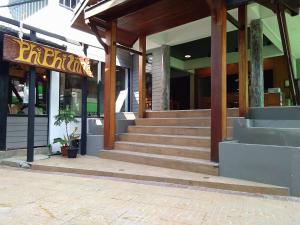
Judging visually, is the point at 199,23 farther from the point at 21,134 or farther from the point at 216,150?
the point at 21,134

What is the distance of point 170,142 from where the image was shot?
251 inches

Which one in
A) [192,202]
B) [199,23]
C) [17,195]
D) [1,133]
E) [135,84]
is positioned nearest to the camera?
[192,202]

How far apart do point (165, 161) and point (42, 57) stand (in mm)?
3506

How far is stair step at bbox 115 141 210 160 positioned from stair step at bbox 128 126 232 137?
0.49 metres

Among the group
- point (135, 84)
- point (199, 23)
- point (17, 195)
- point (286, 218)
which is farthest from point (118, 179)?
point (135, 84)

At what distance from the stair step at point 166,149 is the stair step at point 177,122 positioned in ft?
2.65

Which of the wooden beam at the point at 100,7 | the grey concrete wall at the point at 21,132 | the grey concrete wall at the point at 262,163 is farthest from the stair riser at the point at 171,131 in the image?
the wooden beam at the point at 100,7

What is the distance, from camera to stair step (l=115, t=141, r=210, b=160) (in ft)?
18.1

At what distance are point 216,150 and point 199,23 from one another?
433 centimetres

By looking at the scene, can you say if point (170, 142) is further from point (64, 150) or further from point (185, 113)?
point (64, 150)

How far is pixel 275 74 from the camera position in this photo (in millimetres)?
11172

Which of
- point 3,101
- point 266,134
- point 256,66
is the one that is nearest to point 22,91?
point 3,101

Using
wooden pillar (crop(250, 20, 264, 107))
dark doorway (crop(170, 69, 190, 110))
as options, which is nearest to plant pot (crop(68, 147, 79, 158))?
wooden pillar (crop(250, 20, 264, 107))

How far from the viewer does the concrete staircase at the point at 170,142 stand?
5.43 meters
